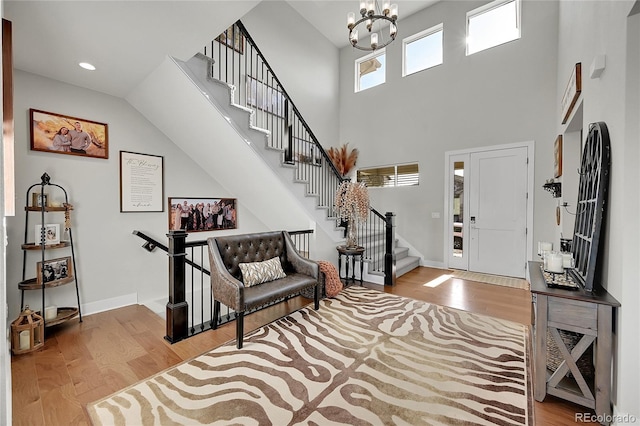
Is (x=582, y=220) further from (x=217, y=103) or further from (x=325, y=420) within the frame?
(x=217, y=103)

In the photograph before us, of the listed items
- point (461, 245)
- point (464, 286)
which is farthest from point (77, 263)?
point (461, 245)

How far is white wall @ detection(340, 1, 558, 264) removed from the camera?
15.3 feet

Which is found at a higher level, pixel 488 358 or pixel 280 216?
pixel 280 216

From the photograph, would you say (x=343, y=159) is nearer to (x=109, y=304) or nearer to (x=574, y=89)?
(x=574, y=89)

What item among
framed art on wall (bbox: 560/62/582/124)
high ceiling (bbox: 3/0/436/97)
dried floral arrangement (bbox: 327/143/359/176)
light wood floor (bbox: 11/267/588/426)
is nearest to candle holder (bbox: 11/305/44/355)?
light wood floor (bbox: 11/267/588/426)

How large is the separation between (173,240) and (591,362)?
3.56 meters

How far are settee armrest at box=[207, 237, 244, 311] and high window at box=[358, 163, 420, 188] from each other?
14.9 ft

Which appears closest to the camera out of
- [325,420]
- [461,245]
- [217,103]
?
[325,420]

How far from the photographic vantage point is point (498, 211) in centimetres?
509

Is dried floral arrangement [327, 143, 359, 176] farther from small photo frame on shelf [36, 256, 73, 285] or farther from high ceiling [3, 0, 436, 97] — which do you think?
small photo frame on shelf [36, 256, 73, 285]

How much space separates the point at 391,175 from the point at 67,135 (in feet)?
18.6

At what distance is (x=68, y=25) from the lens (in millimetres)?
2322

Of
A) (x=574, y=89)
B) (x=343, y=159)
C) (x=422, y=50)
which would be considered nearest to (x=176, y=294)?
(x=574, y=89)

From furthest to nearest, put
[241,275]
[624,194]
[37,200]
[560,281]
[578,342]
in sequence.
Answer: [241,275] < [37,200] < [560,281] < [578,342] < [624,194]
